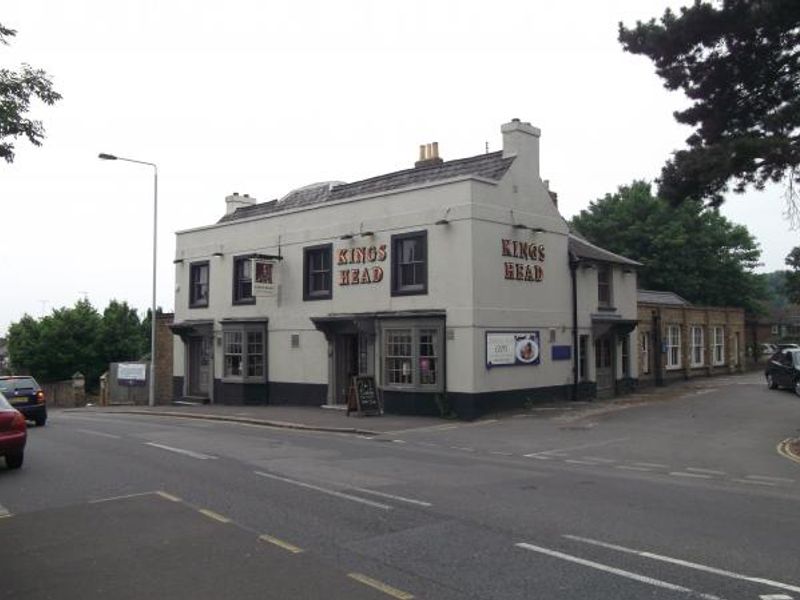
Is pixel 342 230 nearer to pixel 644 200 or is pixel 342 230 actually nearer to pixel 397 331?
pixel 397 331

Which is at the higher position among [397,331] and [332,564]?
[397,331]

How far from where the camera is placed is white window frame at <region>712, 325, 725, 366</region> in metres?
37.0

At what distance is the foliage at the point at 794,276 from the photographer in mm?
43875

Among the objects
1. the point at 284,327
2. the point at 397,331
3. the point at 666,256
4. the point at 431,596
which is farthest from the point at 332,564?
the point at 666,256

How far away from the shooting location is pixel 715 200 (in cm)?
1727

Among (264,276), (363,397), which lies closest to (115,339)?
(264,276)

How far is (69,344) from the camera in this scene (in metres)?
46.2

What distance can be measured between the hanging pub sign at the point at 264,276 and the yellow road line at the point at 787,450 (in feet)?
54.5

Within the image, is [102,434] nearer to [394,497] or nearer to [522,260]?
[394,497]

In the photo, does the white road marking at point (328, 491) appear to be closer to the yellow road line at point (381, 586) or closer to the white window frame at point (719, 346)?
the yellow road line at point (381, 586)

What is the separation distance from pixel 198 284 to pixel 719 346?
26010mm

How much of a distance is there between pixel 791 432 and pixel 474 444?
24.4ft

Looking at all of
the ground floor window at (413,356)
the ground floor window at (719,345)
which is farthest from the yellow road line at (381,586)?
the ground floor window at (719,345)

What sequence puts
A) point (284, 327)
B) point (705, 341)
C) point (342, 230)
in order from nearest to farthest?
point (342, 230), point (284, 327), point (705, 341)
